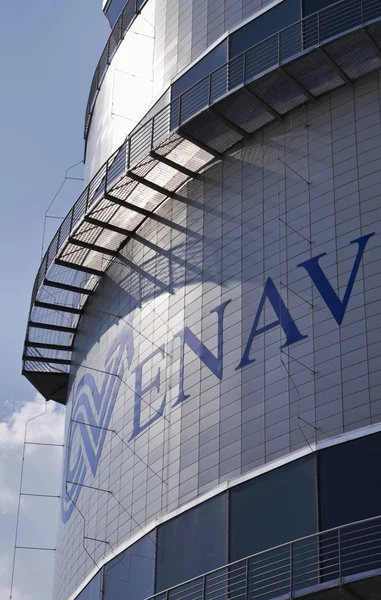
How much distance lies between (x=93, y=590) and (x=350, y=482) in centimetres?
1318

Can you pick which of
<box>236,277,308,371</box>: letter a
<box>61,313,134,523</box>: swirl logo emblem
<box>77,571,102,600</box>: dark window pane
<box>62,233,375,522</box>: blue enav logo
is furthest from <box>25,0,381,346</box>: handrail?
Answer: <box>77,571,102,600</box>: dark window pane

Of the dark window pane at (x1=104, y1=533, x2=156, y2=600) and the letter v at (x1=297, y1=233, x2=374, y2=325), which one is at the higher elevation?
the letter v at (x1=297, y1=233, x2=374, y2=325)

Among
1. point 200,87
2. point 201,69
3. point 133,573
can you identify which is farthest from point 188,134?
point 133,573

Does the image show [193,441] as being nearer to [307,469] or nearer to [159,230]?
[307,469]

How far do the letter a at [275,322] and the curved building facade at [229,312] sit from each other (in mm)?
84

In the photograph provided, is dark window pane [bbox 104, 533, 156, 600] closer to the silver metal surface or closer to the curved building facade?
the curved building facade

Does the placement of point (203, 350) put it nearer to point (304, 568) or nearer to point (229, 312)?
point (229, 312)

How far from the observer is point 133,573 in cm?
3694

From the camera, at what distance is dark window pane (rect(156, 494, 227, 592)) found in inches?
1316

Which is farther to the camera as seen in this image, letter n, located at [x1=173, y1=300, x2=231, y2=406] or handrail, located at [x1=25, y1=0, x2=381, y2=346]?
handrail, located at [x1=25, y1=0, x2=381, y2=346]

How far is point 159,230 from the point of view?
42.6 metres

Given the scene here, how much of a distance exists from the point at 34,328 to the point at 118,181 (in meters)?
10.7

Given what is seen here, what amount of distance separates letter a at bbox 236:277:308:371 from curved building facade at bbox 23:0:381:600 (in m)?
0.08

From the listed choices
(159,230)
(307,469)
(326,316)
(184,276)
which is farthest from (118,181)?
(307,469)
